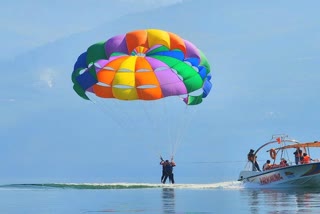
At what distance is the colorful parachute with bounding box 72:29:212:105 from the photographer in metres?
30.1

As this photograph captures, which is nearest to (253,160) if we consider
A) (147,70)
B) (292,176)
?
(292,176)

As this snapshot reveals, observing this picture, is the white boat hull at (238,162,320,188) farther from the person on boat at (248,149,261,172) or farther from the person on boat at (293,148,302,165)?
the person on boat at (248,149,261,172)

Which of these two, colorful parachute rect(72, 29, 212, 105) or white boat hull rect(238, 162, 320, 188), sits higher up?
colorful parachute rect(72, 29, 212, 105)

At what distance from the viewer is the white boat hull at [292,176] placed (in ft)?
94.5

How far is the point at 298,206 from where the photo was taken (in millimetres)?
19688

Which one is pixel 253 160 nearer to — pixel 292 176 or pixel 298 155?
pixel 298 155

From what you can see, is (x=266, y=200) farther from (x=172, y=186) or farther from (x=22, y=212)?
(x=172, y=186)

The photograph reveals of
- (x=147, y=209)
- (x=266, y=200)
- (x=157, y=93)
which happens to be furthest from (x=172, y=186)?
(x=147, y=209)

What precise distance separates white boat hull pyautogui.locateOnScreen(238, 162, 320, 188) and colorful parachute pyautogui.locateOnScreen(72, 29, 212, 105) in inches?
192

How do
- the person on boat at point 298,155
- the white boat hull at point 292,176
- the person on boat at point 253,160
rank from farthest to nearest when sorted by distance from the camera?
the person on boat at point 253,160 → the person on boat at point 298,155 → the white boat hull at point 292,176

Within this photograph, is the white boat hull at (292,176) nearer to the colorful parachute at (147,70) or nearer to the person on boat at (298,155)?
the person on boat at (298,155)

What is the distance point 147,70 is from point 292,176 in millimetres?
7704

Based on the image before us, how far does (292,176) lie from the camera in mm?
A: 29469

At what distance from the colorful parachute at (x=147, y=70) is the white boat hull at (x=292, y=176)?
16.0 feet
